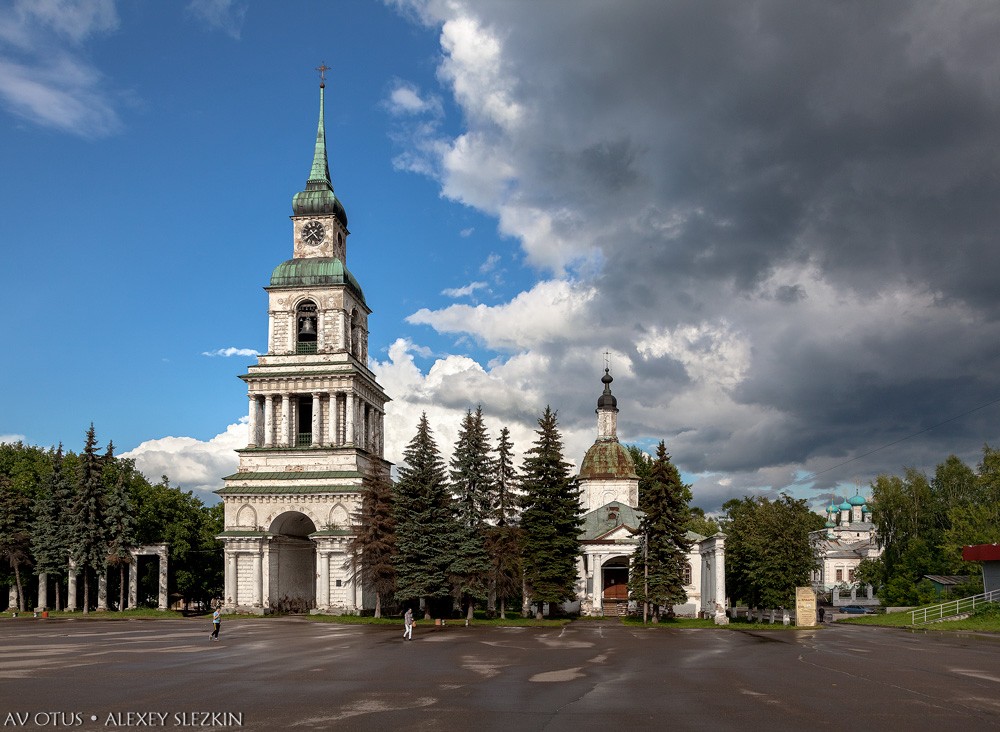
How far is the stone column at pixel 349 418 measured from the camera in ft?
193

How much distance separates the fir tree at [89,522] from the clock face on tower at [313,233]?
19.7 meters

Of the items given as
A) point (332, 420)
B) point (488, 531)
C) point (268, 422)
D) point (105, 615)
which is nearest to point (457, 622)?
point (488, 531)

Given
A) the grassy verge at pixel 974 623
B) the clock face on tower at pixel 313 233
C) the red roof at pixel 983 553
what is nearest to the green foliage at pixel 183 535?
the clock face on tower at pixel 313 233

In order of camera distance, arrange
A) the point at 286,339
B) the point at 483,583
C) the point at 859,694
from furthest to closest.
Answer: the point at 286,339, the point at 483,583, the point at 859,694

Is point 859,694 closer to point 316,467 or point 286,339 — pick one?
point 316,467

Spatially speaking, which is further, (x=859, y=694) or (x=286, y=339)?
(x=286, y=339)

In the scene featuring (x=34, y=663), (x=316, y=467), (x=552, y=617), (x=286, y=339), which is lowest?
(x=552, y=617)

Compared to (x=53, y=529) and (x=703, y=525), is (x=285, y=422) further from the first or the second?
(x=703, y=525)

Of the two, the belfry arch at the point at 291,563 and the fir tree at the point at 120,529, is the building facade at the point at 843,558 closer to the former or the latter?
the belfry arch at the point at 291,563

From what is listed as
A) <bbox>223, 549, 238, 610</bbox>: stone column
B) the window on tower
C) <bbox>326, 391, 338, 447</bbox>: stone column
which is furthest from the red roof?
<bbox>223, 549, 238, 610</bbox>: stone column

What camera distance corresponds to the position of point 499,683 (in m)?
19.9

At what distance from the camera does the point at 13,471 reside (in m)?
68.8

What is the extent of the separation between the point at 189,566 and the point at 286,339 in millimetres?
19983

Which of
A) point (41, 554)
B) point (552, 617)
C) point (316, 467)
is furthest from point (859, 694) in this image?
point (41, 554)
